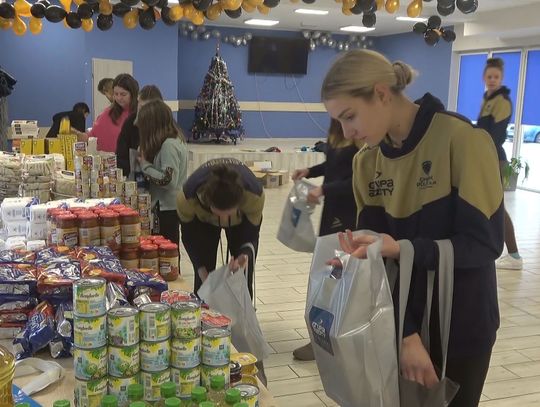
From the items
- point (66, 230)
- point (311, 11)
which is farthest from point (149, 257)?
point (311, 11)

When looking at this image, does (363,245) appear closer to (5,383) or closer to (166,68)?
(5,383)

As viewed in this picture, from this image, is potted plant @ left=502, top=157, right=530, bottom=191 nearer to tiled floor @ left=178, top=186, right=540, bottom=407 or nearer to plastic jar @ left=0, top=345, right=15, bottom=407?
tiled floor @ left=178, top=186, right=540, bottom=407

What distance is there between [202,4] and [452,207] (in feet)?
18.3

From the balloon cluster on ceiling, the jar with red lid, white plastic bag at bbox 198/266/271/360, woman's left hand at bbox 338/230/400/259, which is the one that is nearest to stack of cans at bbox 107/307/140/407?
woman's left hand at bbox 338/230/400/259

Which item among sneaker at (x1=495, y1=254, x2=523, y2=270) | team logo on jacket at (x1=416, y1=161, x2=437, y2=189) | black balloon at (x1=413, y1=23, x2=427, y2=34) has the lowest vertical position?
sneaker at (x1=495, y1=254, x2=523, y2=270)

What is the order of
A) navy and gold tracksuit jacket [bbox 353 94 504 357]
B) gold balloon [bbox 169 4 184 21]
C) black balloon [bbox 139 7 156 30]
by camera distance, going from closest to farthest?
navy and gold tracksuit jacket [bbox 353 94 504 357]
gold balloon [bbox 169 4 184 21]
black balloon [bbox 139 7 156 30]

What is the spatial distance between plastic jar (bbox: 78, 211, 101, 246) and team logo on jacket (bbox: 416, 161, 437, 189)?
150 centimetres

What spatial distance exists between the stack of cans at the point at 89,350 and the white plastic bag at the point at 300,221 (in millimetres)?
2019

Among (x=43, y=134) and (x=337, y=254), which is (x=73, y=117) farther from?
(x=337, y=254)

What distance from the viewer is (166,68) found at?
11242 millimetres

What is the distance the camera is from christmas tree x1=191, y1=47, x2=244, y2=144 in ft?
40.0

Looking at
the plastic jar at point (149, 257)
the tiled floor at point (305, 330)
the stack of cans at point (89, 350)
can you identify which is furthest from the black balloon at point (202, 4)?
the stack of cans at point (89, 350)

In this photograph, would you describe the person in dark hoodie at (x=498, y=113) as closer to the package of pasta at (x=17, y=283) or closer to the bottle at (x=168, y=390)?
the package of pasta at (x=17, y=283)

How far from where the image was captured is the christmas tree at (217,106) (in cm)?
1220
